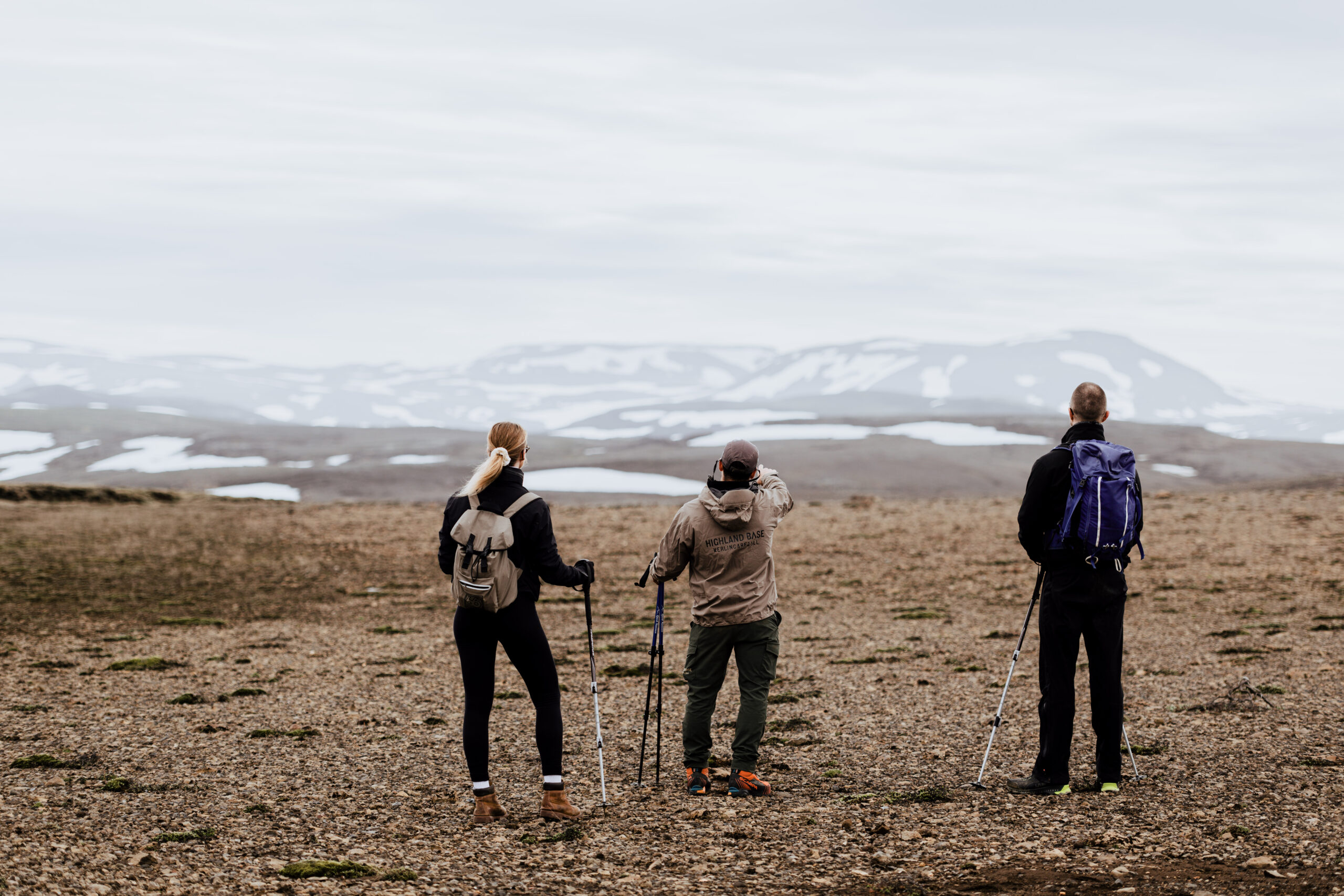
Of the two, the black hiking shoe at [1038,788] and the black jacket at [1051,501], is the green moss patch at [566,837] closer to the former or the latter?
the black hiking shoe at [1038,788]

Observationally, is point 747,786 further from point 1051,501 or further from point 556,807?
point 1051,501

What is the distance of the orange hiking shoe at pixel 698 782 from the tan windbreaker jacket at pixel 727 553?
40.6 inches

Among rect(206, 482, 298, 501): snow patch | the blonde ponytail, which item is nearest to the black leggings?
the blonde ponytail

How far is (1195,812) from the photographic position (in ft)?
21.3

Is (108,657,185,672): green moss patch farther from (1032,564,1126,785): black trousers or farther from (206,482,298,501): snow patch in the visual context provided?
(206,482,298,501): snow patch

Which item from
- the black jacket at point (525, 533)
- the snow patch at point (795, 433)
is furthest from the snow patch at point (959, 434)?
the black jacket at point (525, 533)

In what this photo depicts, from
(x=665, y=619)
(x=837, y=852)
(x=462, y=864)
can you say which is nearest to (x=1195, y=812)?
(x=837, y=852)

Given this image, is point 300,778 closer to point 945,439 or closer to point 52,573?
point 52,573

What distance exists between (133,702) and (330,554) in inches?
573

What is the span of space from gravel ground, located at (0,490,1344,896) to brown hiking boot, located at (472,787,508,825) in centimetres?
9

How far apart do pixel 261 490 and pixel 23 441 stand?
55.8m

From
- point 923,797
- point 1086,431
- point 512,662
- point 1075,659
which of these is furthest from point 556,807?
point 1086,431

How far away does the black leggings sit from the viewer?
20.7ft

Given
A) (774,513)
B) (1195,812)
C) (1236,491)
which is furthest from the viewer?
(1236,491)
